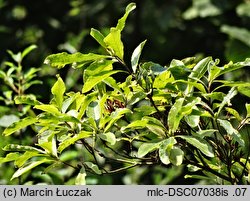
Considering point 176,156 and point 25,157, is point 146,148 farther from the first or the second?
point 25,157

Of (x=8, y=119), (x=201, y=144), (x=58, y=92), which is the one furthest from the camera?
(x=8, y=119)

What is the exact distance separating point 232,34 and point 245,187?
76.7 inches

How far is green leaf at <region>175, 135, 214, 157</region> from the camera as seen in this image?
869 mm

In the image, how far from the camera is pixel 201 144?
880 mm

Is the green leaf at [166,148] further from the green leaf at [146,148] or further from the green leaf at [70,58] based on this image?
the green leaf at [70,58]

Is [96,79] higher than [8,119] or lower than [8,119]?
lower

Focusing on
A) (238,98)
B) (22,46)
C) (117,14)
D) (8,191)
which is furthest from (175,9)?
(8,191)

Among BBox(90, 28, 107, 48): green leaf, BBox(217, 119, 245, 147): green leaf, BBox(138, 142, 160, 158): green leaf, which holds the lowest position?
BBox(138, 142, 160, 158): green leaf

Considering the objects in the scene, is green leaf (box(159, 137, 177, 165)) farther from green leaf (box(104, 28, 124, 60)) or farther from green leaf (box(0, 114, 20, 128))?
green leaf (box(0, 114, 20, 128))

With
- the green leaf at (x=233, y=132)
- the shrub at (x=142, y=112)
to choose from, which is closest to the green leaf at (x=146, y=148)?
the shrub at (x=142, y=112)

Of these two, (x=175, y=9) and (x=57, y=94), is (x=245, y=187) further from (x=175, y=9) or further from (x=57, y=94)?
(x=175, y=9)

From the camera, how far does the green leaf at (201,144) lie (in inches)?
34.2

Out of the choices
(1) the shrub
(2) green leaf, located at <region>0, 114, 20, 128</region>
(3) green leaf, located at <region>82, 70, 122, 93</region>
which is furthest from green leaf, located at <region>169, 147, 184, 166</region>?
(2) green leaf, located at <region>0, 114, 20, 128</region>

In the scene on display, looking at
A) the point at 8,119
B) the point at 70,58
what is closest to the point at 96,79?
the point at 70,58
